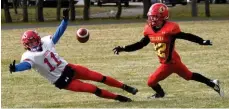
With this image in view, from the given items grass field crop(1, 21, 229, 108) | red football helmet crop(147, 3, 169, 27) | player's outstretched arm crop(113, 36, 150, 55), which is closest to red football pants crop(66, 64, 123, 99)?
grass field crop(1, 21, 229, 108)

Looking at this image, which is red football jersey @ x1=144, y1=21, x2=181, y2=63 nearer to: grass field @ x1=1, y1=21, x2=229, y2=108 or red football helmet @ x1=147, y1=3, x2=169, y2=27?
red football helmet @ x1=147, y1=3, x2=169, y2=27

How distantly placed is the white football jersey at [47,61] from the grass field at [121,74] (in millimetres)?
600

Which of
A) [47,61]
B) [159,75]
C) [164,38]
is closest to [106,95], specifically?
[159,75]

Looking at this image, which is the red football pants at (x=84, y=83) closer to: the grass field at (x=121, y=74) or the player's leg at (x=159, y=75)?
the grass field at (x=121, y=74)

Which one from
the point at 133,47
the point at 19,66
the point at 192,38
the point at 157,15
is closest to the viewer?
the point at 19,66

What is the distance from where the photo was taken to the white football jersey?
8.80 metres

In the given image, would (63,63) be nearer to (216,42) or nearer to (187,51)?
(187,51)

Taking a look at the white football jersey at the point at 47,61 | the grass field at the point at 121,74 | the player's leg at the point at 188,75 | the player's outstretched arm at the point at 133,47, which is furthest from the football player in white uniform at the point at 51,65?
the player's leg at the point at 188,75

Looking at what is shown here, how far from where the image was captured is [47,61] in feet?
29.0

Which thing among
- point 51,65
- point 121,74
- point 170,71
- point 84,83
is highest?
point 51,65

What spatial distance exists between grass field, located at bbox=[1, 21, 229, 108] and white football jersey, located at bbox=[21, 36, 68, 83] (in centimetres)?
60

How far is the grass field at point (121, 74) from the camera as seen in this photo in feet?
30.8

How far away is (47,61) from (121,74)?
14.2ft

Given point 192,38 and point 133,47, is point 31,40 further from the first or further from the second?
point 192,38
